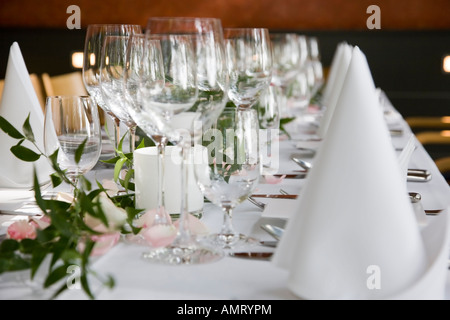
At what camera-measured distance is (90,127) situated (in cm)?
133

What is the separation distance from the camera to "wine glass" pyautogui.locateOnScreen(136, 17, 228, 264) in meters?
1.05

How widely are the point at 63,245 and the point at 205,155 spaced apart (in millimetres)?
291

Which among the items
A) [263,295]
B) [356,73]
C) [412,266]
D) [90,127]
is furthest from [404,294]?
[90,127]

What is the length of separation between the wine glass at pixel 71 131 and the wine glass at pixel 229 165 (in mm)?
287

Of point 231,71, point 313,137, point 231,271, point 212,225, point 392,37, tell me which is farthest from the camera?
point 392,37

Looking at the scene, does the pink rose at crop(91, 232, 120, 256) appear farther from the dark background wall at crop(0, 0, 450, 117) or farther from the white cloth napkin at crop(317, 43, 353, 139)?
the dark background wall at crop(0, 0, 450, 117)

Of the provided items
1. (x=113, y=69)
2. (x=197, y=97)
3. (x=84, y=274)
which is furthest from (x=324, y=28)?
Result: (x=84, y=274)

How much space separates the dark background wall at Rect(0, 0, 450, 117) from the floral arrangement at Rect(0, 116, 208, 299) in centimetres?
574

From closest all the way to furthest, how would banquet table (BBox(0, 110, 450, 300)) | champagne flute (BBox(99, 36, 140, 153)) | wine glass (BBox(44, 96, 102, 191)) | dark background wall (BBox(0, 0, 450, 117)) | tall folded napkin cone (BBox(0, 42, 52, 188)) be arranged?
banquet table (BBox(0, 110, 450, 300))
wine glass (BBox(44, 96, 102, 191))
champagne flute (BBox(99, 36, 140, 153))
tall folded napkin cone (BBox(0, 42, 52, 188))
dark background wall (BBox(0, 0, 450, 117))

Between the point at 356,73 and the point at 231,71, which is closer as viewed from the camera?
the point at 356,73

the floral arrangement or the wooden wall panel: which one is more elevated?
the wooden wall panel

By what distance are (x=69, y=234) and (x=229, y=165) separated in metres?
0.30

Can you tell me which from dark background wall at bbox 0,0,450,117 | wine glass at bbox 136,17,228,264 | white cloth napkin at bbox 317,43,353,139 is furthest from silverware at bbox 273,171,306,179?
dark background wall at bbox 0,0,450,117

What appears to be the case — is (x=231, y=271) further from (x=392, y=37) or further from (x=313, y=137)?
(x=392, y=37)
